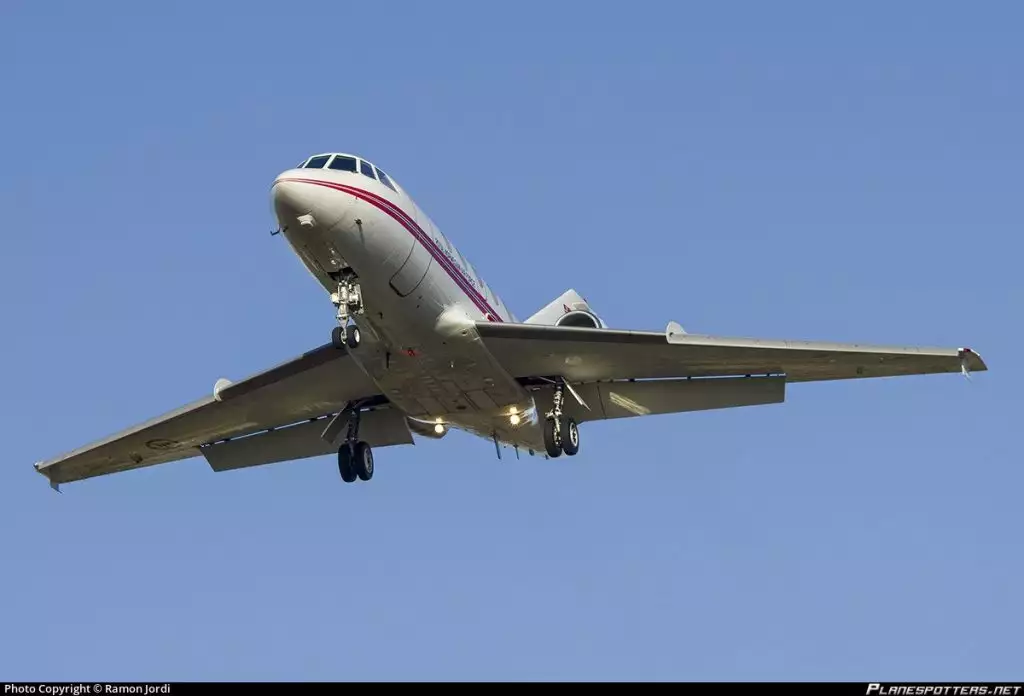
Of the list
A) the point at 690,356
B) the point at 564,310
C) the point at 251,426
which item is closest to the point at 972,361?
the point at 690,356

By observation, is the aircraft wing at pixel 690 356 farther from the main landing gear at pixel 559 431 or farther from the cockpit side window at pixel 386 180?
the cockpit side window at pixel 386 180

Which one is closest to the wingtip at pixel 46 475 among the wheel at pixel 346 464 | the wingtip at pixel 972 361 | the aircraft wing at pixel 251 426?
the aircraft wing at pixel 251 426

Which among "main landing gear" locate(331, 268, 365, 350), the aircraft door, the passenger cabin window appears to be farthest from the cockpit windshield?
"main landing gear" locate(331, 268, 365, 350)

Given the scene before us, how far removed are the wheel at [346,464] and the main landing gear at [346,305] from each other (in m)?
6.48

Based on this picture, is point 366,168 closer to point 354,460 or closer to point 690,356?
point 354,460

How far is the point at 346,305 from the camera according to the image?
1393 inches

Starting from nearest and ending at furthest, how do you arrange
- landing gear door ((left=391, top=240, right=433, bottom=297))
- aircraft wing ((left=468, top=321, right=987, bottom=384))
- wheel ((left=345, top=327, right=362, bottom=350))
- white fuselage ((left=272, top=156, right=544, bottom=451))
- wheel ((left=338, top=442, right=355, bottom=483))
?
1. white fuselage ((left=272, top=156, right=544, bottom=451))
2. wheel ((left=345, top=327, right=362, bottom=350))
3. landing gear door ((left=391, top=240, right=433, bottom=297))
4. aircraft wing ((left=468, top=321, right=987, bottom=384))
5. wheel ((left=338, top=442, right=355, bottom=483))

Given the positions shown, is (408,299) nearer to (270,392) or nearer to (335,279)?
(335,279)

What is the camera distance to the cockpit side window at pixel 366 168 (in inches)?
1412

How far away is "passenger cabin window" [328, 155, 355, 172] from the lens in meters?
35.5

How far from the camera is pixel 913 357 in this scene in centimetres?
3731

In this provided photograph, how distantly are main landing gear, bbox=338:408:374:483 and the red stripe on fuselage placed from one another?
5215 mm

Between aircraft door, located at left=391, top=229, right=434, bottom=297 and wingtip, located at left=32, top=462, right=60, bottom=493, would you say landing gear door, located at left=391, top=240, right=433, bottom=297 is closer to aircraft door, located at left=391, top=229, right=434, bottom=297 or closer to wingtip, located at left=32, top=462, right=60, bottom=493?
aircraft door, located at left=391, top=229, right=434, bottom=297

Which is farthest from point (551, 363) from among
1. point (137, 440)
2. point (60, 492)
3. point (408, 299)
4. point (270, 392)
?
point (60, 492)
